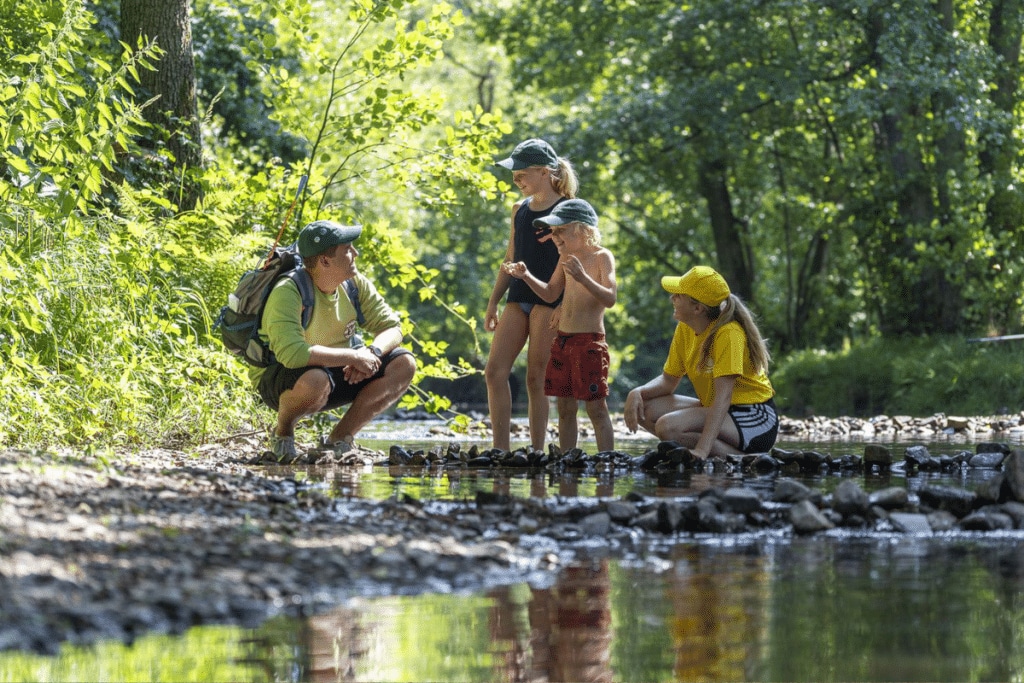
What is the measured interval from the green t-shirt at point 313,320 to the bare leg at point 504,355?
2.26 ft

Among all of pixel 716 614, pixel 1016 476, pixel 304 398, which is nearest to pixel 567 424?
pixel 304 398

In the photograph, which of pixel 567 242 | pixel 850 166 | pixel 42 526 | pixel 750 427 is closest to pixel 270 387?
pixel 567 242

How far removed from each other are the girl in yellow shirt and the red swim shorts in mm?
296

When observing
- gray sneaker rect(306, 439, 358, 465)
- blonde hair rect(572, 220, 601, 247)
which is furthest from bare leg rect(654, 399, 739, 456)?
gray sneaker rect(306, 439, 358, 465)

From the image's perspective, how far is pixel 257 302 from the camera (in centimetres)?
768

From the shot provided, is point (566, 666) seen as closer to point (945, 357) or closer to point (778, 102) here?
point (945, 357)

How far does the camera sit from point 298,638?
10.8ft

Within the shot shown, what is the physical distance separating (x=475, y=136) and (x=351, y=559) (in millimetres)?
6613

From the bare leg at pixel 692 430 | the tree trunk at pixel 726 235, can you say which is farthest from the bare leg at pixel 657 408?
the tree trunk at pixel 726 235

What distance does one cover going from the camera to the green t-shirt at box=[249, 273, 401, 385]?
24.7ft

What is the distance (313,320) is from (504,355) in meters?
1.20

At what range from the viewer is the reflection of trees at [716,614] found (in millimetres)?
3115

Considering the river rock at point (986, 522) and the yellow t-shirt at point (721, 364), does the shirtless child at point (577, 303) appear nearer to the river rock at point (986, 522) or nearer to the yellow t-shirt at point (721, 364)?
the yellow t-shirt at point (721, 364)

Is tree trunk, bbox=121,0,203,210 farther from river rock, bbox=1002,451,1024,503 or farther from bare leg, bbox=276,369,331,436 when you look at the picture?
river rock, bbox=1002,451,1024,503
